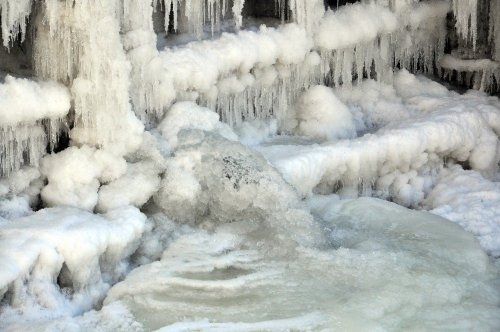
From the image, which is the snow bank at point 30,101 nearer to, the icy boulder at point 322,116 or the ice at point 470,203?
the icy boulder at point 322,116

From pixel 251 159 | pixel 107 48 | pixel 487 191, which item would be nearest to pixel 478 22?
pixel 487 191

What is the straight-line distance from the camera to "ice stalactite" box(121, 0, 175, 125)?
6.85 m

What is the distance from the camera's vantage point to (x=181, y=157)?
6.90 m

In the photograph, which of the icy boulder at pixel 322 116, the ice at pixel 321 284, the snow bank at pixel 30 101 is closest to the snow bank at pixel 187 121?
the ice at pixel 321 284

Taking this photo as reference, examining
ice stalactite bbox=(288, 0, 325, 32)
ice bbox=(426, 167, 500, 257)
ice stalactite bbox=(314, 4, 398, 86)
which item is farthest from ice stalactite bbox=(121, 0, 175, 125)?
ice bbox=(426, 167, 500, 257)

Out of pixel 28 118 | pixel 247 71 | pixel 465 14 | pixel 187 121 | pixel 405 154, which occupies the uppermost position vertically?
pixel 465 14

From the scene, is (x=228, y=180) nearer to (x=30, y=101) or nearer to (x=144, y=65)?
(x=144, y=65)

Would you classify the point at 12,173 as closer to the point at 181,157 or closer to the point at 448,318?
the point at 181,157

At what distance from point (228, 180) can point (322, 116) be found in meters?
2.65

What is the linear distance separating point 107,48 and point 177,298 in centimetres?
218

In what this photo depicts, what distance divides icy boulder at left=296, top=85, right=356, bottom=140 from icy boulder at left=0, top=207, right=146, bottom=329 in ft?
11.9

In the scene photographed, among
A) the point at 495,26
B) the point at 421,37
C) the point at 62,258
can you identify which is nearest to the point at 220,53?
the point at 62,258

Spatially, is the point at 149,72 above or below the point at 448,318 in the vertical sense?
above

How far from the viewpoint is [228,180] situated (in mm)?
6824
